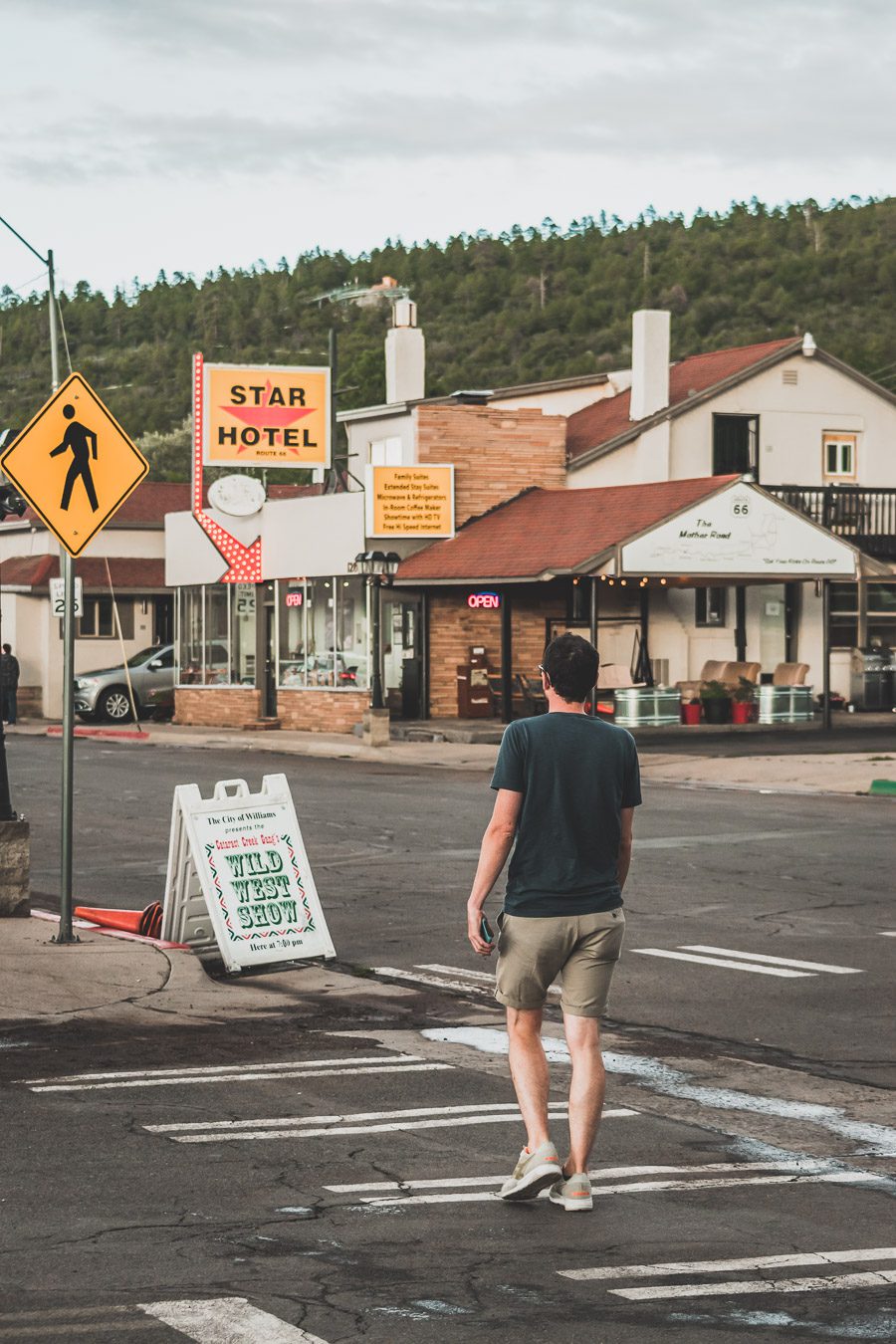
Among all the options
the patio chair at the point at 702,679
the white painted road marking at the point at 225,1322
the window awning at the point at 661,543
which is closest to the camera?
the white painted road marking at the point at 225,1322

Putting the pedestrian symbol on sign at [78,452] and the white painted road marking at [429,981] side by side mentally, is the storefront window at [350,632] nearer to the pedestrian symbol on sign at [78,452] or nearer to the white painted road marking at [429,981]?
the pedestrian symbol on sign at [78,452]

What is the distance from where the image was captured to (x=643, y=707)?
113ft

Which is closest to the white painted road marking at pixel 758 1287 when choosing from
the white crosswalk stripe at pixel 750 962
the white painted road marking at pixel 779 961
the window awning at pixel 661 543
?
the white crosswalk stripe at pixel 750 962

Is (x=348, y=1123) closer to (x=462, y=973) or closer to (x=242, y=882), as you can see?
(x=462, y=973)

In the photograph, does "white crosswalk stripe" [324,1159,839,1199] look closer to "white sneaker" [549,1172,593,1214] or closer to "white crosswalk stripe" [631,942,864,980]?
"white sneaker" [549,1172,593,1214]

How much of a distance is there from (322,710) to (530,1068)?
107 feet

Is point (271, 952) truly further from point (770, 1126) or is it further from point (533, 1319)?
point (533, 1319)

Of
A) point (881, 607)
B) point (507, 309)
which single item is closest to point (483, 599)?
point (881, 607)

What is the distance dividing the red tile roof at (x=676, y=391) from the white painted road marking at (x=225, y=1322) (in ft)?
118

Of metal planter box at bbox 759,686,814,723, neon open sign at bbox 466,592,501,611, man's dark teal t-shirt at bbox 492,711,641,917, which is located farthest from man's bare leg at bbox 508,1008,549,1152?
neon open sign at bbox 466,592,501,611

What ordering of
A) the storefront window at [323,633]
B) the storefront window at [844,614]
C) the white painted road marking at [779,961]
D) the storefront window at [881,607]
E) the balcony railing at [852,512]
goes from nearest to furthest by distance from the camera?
the white painted road marking at [779,961]
the storefront window at [323,633]
the balcony railing at [852,512]
the storefront window at [844,614]
the storefront window at [881,607]

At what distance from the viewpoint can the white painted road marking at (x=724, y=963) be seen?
37.5 ft

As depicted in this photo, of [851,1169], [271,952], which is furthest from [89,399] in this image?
[851,1169]

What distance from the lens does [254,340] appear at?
105 m
